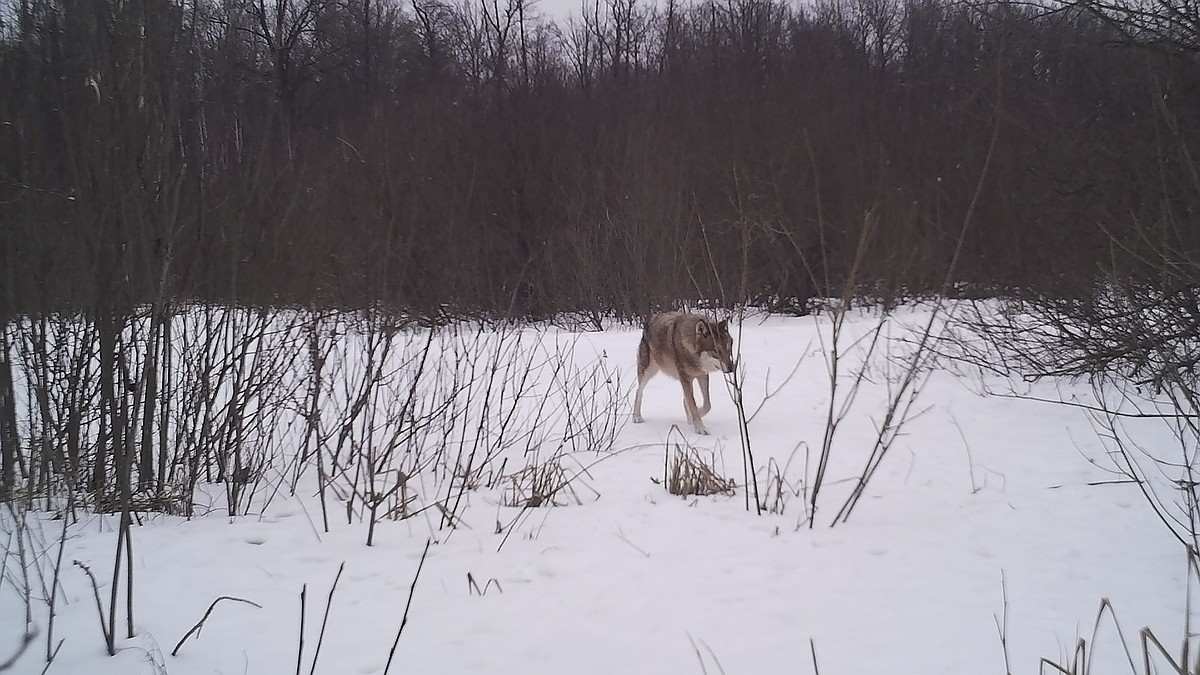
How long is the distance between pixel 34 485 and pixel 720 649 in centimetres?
437

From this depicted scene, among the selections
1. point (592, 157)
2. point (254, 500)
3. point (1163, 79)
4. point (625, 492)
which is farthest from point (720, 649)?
point (592, 157)

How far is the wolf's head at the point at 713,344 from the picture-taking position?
6.89 m

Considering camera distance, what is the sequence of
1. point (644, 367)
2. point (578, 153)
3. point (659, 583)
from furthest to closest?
point (578, 153) → point (644, 367) → point (659, 583)

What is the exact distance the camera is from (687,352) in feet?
24.4

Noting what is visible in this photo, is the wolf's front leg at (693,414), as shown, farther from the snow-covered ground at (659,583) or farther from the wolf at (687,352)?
the snow-covered ground at (659,583)

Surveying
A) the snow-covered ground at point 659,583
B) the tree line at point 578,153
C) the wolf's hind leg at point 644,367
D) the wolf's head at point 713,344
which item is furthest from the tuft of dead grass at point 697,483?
the wolf's hind leg at point 644,367

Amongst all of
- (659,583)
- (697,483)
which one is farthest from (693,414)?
(659,583)

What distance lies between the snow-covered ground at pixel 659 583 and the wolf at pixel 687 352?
187cm

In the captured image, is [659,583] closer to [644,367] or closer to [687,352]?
[687,352]

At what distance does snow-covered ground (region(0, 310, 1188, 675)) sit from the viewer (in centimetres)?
268

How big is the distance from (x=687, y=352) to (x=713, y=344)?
0.39 meters

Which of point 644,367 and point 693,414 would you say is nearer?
point 693,414

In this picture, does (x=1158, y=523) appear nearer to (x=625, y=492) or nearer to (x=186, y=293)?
(x=625, y=492)

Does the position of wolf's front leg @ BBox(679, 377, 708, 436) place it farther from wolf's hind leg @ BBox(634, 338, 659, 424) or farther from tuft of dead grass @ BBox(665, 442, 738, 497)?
tuft of dead grass @ BBox(665, 442, 738, 497)
